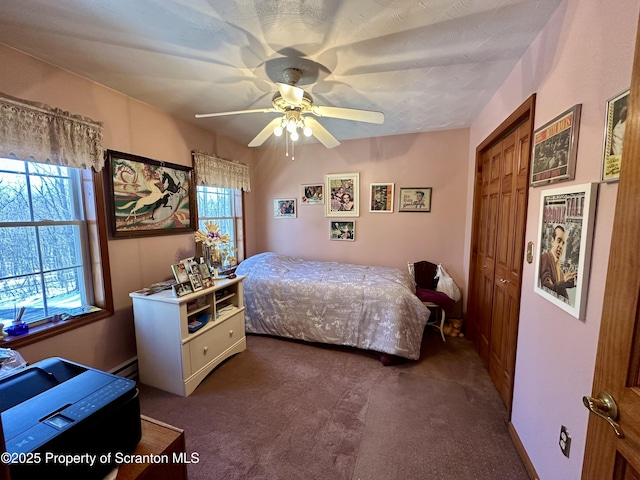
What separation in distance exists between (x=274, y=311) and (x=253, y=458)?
58.0 inches

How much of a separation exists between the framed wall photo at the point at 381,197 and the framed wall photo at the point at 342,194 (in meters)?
0.20

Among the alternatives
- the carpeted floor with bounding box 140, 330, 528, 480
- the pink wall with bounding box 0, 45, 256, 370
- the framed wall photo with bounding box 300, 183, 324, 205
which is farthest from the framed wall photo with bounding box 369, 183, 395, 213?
the pink wall with bounding box 0, 45, 256, 370

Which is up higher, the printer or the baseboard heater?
the printer

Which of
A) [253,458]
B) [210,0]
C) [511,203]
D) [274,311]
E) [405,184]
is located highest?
[210,0]

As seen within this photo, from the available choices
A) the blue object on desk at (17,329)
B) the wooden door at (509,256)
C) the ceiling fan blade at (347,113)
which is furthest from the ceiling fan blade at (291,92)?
the blue object on desk at (17,329)

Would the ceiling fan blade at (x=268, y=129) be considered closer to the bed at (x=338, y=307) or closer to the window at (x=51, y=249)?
the window at (x=51, y=249)

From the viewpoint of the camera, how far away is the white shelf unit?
205 cm

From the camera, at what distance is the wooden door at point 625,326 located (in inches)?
25.6

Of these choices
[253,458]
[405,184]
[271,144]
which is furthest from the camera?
[271,144]

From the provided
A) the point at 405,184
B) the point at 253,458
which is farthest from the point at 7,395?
the point at 405,184

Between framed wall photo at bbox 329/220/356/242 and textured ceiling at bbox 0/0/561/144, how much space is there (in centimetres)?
176

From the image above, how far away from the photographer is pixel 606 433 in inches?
28.6

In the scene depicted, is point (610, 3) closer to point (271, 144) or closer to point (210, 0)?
point (210, 0)

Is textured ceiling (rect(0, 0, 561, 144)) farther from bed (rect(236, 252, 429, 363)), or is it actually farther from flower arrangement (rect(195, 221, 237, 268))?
bed (rect(236, 252, 429, 363))
